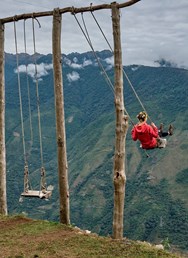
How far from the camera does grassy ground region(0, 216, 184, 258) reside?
1024 cm

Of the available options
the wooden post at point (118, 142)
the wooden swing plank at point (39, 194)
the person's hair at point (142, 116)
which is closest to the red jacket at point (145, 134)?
the person's hair at point (142, 116)

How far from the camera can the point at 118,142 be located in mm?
11797

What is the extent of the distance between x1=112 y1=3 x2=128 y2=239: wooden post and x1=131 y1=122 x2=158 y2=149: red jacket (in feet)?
8.01

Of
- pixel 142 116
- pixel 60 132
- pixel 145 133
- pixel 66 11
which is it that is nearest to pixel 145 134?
pixel 145 133

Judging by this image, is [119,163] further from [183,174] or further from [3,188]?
[183,174]

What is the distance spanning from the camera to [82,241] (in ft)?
→ 37.0

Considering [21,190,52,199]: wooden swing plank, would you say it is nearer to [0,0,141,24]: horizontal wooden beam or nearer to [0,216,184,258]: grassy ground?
[0,216,184,258]: grassy ground

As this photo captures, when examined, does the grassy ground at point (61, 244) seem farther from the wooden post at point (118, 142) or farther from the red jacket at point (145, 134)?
the red jacket at point (145, 134)

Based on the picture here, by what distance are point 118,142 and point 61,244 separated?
3.18 metres

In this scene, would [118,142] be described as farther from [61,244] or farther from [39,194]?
[39,194]

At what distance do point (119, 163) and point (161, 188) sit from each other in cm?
18585

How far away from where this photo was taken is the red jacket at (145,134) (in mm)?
14211

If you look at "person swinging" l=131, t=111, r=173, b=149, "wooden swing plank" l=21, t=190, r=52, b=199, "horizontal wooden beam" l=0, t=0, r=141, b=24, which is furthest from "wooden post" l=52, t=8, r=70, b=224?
"person swinging" l=131, t=111, r=173, b=149

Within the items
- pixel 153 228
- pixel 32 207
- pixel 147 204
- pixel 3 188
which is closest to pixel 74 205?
pixel 32 207
